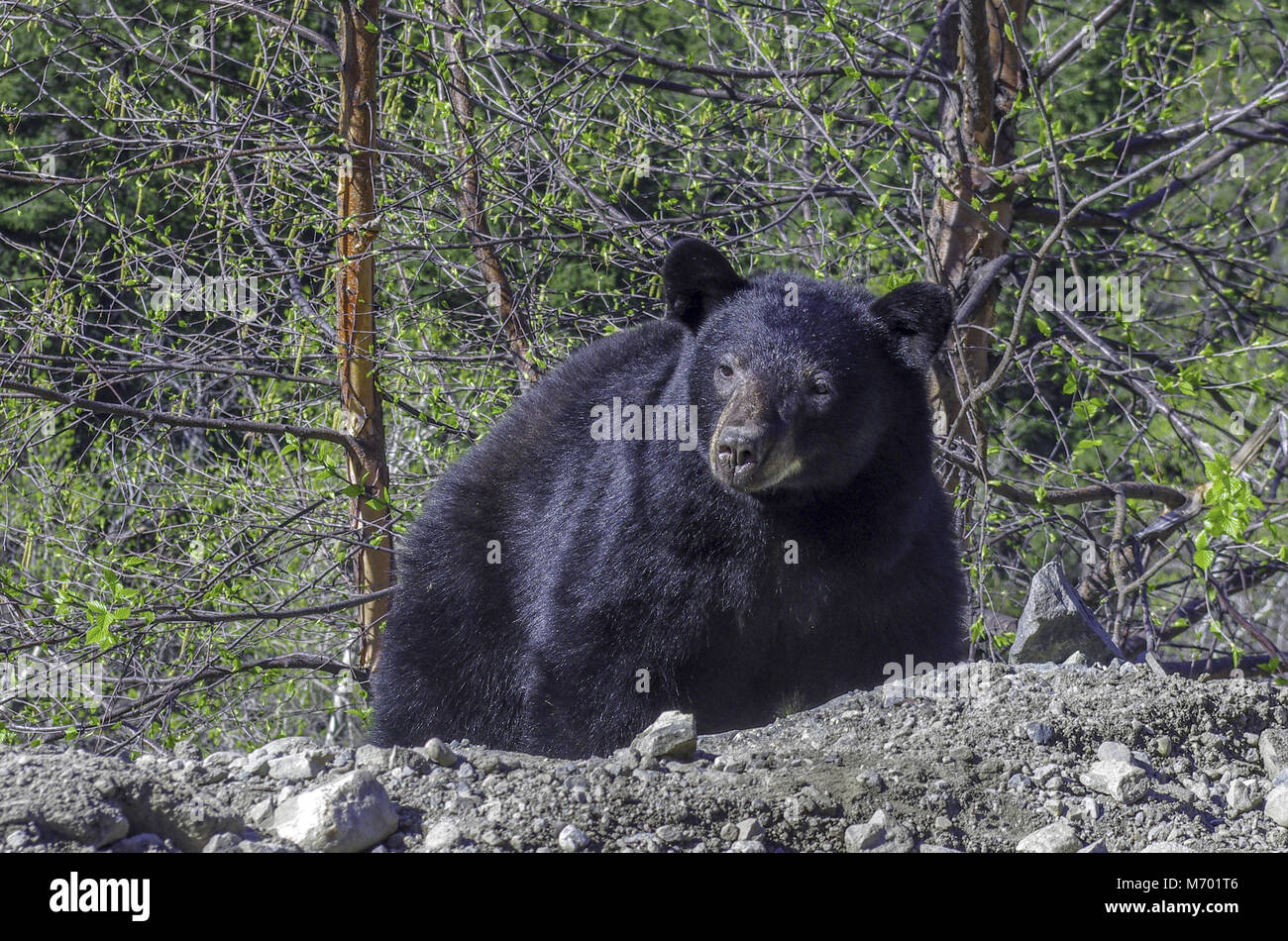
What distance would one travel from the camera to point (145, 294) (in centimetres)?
760

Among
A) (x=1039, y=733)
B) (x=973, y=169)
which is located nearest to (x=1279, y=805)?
(x=1039, y=733)

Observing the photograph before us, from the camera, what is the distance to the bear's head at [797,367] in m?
4.10

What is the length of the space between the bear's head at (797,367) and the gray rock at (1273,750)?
1496 millimetres

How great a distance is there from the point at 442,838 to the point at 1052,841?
55.6 inches

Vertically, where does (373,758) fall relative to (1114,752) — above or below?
above

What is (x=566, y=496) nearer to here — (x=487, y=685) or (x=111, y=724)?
(x=487, y=685)

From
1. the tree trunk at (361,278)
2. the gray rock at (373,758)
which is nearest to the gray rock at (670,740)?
the gray rock at (373,758)

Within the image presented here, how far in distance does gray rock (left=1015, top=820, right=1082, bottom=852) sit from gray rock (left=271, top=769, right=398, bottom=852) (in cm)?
147

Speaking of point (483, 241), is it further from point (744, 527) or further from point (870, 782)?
point (870, 782)

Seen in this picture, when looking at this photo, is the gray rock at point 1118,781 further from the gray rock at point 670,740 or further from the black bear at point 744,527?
the black bear at point 744,527

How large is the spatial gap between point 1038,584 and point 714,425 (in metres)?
1.38

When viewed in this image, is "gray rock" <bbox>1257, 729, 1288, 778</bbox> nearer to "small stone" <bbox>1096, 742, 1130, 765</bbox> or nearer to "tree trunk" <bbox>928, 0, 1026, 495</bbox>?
"small stone" <bbox>1096, 742, 1130, 765</bbox>

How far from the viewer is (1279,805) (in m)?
3.18

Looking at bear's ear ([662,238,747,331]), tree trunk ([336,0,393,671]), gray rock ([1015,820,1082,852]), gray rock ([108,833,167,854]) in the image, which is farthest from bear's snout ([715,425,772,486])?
tree trunk ([336,0,393,671])
